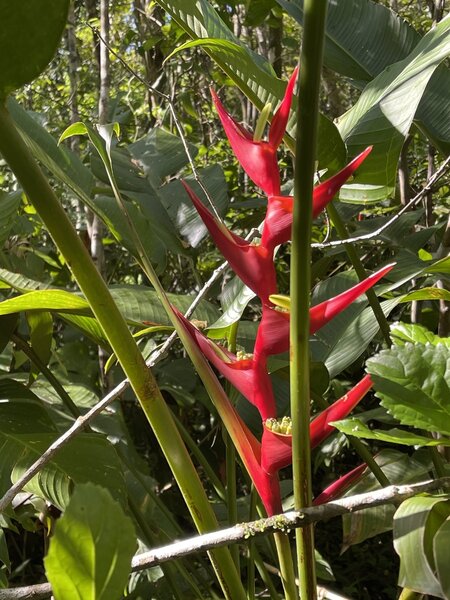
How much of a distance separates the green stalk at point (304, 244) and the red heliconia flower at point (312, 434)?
28 millimetres

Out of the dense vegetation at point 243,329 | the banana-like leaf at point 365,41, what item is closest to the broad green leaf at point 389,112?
A: the dense vegetation at point 243,329

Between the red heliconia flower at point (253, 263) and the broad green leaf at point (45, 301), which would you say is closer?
the red heliconia flower at point (253, 263)

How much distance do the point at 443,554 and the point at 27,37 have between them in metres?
0.33

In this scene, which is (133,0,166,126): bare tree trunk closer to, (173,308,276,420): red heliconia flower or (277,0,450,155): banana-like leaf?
(277,0,450,155): banana-like leaf

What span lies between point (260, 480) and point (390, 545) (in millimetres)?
1331

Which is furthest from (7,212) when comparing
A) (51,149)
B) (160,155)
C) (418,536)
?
(418,536)

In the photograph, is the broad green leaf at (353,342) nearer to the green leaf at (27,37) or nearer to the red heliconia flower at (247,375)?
the red heliconia flower at (247,375)

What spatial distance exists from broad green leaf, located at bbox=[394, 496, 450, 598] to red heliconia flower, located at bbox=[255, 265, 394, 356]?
0.39 ft

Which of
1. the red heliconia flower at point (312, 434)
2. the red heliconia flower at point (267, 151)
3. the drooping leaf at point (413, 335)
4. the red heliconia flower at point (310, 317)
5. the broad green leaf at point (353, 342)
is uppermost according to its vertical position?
the red heliconia flower at point (267, 151)

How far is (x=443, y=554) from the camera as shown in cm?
36

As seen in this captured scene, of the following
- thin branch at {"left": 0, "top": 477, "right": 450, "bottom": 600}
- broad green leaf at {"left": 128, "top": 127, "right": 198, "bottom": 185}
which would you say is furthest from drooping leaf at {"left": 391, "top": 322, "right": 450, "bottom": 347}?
broad green leaf at {"left": 128, "top": 127, "right": 198, "bottom": 185}

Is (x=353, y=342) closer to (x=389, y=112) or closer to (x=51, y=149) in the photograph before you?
(x=389, y=112)

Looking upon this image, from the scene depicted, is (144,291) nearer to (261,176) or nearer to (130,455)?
(261,176)

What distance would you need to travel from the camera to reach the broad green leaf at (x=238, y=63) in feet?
2.07
